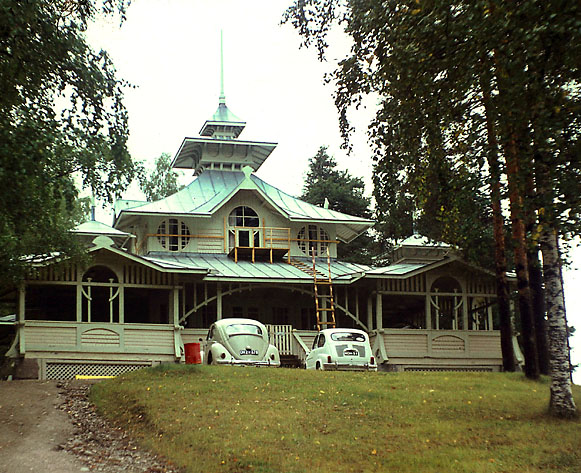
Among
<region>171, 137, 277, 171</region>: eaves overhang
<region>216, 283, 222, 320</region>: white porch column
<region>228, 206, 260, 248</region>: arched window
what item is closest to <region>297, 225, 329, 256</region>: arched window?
<region>228, 206, 260, 248</region>: arched window

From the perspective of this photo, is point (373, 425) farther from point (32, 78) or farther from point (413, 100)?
point (32, 78)

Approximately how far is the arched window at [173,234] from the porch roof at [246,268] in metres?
0.79

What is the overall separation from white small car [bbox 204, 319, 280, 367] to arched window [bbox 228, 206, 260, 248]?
10633 mm

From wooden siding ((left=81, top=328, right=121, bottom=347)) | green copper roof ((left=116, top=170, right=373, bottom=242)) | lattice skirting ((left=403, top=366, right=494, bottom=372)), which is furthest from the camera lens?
green copper roof ((left=116, top=170, right=373, bottom=242))

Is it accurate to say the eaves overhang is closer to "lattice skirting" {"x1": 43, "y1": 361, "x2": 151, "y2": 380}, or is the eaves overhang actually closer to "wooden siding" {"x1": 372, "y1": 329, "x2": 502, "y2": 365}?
"wooden siding" {"x1": 372, "y1": 329, "x2": 502, "y2": 365}

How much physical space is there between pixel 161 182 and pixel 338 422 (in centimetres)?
4653

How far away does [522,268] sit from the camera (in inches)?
906

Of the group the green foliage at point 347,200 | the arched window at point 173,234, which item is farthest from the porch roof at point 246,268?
the green foliage at point 347,200

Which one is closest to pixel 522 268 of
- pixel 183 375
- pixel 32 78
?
pixel 183 375

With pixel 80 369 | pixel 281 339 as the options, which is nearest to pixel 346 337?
pixel 281 339

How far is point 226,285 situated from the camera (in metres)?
32.6

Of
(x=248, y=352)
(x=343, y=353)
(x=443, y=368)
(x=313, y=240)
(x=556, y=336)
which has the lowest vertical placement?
(x=443, y=368)

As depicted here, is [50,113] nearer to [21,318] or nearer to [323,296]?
[21,318]

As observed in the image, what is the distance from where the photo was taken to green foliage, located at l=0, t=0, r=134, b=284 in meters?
13.8
